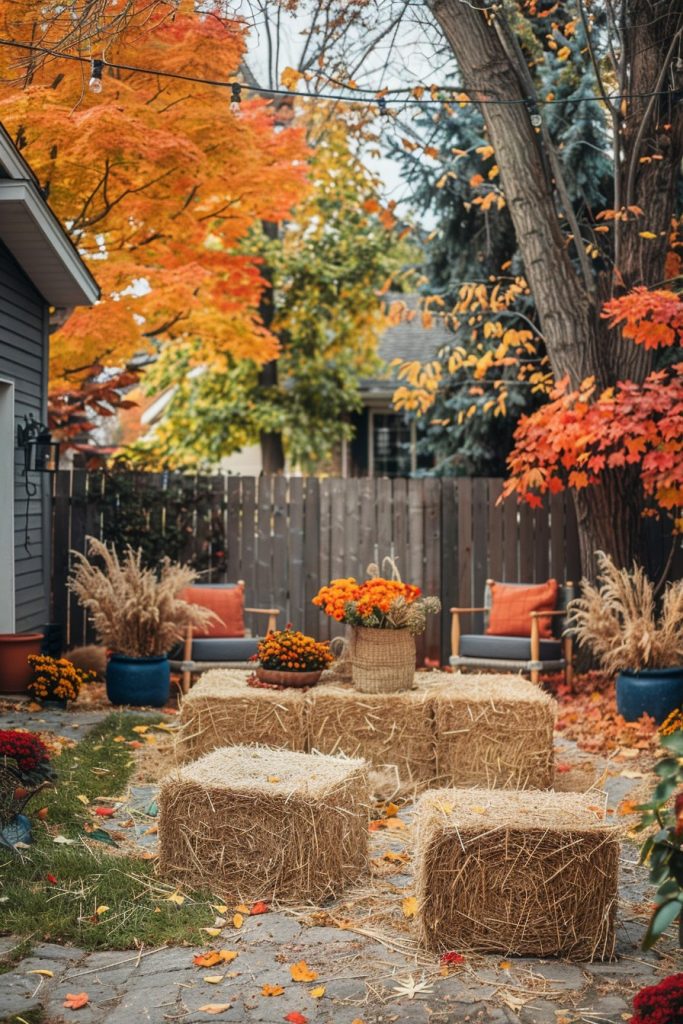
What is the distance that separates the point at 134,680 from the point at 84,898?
3.81 meters

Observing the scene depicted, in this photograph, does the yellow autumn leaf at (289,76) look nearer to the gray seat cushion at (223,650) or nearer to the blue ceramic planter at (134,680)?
the gray seat cushion at (223,650)

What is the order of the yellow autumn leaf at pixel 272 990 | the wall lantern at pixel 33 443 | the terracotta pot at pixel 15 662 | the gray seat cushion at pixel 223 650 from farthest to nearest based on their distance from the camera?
the gray seat cushion at pixel 223 650 → the wall lantern at pixel 33 443 → the terracotta pot at pixel 15 662 → the yellow autumn leaf at pixel 272 990

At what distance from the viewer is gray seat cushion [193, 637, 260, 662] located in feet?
26.1

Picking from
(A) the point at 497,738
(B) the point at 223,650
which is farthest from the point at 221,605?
(A) the point at 497,738

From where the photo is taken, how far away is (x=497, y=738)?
5.54 meters

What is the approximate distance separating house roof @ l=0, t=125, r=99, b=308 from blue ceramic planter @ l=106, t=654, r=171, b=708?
2865mm

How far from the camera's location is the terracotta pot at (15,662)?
724 cm

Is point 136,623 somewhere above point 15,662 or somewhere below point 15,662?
above

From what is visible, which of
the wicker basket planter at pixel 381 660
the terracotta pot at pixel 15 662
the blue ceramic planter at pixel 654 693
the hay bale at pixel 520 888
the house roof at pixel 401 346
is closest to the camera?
the hay bale at pixel 520 888

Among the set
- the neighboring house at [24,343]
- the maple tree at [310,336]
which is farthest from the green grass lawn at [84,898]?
the maple tree at [310,336]

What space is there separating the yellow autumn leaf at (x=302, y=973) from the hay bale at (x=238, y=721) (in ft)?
7.35

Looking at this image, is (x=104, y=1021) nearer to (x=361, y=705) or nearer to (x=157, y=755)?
(x=361, y=705)

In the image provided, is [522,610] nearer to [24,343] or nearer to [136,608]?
[136,608]

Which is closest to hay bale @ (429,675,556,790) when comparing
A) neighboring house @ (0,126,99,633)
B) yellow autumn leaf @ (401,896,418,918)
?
yellow autumn leaf @ (401,896,418,918)
